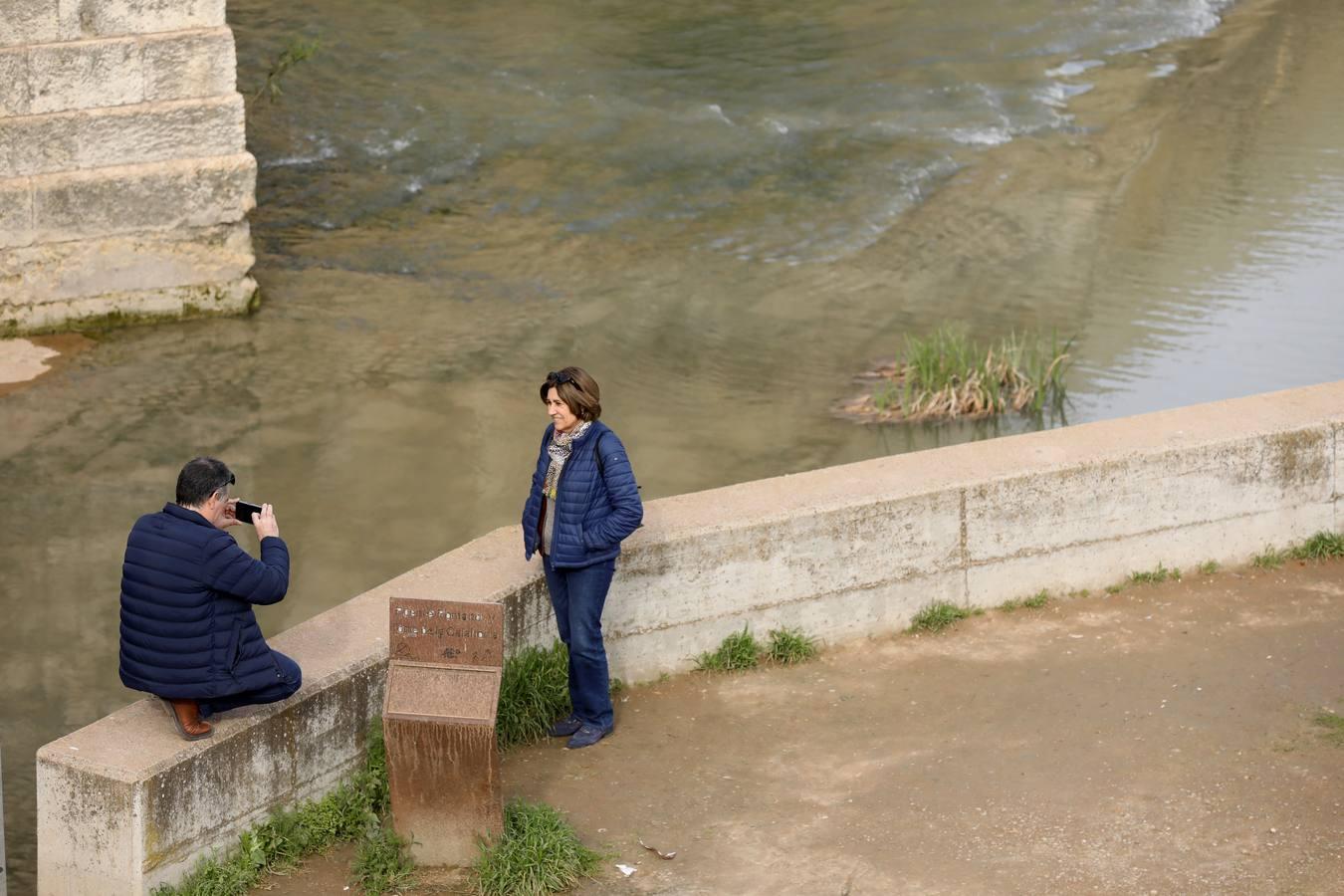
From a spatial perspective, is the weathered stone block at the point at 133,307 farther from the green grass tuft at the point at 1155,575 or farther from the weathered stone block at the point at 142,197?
the green grass tuft at the point at 1155,575

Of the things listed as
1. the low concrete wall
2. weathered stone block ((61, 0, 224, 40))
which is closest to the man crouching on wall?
the low concrete wall

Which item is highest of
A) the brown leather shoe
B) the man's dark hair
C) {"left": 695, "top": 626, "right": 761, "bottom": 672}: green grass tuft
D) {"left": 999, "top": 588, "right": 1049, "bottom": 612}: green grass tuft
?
the man's dark hair

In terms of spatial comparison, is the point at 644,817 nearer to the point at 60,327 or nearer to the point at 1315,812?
the point at 1315,812

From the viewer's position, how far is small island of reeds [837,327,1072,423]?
11297mm

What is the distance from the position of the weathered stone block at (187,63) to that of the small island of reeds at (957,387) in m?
4.66

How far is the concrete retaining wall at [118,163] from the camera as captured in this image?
1129 centimetres

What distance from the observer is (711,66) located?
18.7 metres

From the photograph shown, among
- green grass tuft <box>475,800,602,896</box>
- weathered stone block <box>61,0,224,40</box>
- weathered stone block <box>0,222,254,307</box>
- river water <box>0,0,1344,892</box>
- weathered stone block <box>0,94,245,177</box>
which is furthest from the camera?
weathered stone block <box>0,222,254,307</box>

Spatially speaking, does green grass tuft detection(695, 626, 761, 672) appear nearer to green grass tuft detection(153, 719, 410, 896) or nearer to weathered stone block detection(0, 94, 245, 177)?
green grass tuft detection(153, 719, 410, 896)

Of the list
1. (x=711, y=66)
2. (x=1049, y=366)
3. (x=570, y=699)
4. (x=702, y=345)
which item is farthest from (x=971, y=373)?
(x=711, y=66)

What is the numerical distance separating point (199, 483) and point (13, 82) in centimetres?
646

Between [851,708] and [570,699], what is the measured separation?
1.17 meters

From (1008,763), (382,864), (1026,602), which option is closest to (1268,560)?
(1026,602)

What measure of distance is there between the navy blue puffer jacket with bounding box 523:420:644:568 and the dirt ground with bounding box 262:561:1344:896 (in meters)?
0.90
